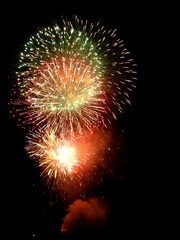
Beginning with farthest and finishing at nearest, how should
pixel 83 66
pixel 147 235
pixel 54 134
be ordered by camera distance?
1. pixel 147 235
2. pixel 54 134
3. pixel 83 66

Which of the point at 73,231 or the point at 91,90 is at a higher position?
the point at 91,90

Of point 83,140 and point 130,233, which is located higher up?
point 83,140

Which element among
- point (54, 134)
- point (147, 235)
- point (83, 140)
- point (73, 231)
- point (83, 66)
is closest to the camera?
point (83, 66)

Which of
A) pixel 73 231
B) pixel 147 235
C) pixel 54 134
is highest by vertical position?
pixel 54 134

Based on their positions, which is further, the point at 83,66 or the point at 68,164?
the point at 68,164

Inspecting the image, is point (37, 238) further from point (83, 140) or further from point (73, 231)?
point (83, 140)

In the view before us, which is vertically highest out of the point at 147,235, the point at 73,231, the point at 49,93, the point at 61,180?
the point at 49,93

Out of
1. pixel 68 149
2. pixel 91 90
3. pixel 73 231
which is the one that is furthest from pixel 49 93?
pixel 73 231

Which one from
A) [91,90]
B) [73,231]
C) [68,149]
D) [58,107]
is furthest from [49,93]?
[73,231]

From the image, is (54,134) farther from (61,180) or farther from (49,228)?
(49,228)
